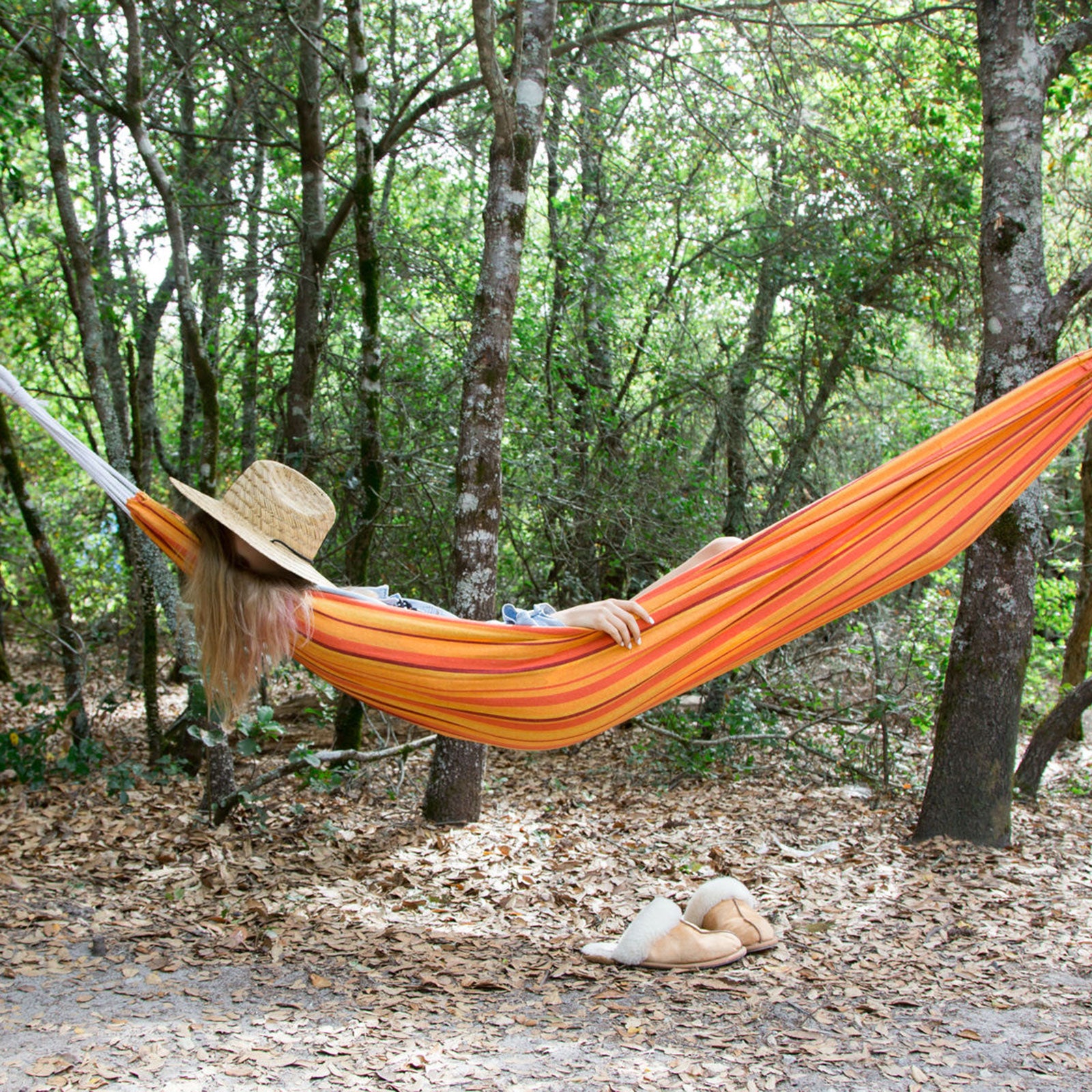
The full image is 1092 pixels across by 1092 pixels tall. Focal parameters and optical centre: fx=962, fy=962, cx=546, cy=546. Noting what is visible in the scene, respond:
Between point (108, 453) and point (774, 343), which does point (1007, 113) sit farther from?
point (108, 453)

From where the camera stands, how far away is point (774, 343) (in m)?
5.57

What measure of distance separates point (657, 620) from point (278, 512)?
2.58ft

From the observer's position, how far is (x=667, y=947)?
2.39m

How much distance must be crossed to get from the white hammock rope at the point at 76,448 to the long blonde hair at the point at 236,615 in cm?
21

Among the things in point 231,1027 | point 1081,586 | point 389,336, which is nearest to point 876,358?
point 1081,586

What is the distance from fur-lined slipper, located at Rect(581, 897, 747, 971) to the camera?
2379 millimetres

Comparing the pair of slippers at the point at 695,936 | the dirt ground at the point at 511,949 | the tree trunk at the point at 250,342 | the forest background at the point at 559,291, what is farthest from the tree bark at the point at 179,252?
the pair of slippers at the point at 695,936

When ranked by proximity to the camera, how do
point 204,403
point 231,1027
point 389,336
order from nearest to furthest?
point 231,1027 → point 204,403 → point 389,336

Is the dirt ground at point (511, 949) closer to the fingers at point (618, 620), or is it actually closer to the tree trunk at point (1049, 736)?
the tree trunk at point (1049, 736)

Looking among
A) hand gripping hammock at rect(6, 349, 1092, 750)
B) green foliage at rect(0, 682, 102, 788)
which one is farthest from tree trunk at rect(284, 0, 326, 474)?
hand gripping hammock at rect(6, 349, 1092, 750)

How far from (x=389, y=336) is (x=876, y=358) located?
107 inches

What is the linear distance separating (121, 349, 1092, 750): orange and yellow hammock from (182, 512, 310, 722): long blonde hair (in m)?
0.05

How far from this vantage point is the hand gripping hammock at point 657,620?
1.94 m

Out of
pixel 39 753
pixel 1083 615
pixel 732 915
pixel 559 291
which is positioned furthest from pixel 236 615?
pixel 1083 615
